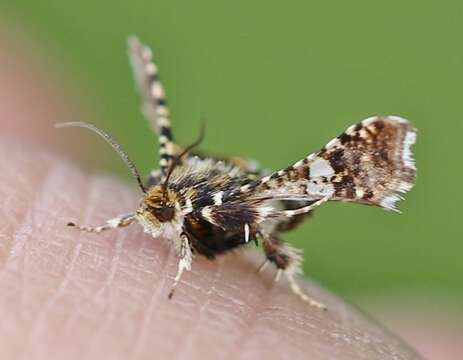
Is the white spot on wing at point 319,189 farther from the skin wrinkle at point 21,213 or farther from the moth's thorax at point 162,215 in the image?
the skin wrinkle at point 21,213

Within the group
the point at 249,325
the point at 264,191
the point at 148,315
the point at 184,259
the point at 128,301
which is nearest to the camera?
the point at 148,315

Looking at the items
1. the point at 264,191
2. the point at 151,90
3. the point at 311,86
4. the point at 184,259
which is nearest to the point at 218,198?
the point at 264,191

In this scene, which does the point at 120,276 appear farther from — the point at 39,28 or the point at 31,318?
the point at 39,28

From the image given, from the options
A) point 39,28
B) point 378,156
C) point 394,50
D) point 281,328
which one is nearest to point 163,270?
point 281,328

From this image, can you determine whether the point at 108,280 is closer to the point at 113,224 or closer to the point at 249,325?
the point at 113,224

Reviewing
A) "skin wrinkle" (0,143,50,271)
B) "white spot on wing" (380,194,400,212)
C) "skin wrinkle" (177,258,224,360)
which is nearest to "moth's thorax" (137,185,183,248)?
"skin wrinkle" (177,258,224,360)

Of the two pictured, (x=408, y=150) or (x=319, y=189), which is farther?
(x=319, y=189)

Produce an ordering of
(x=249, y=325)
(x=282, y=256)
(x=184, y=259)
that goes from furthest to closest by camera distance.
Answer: (x=282, y=256), (x=184, y=259), (x=249, y=325)
